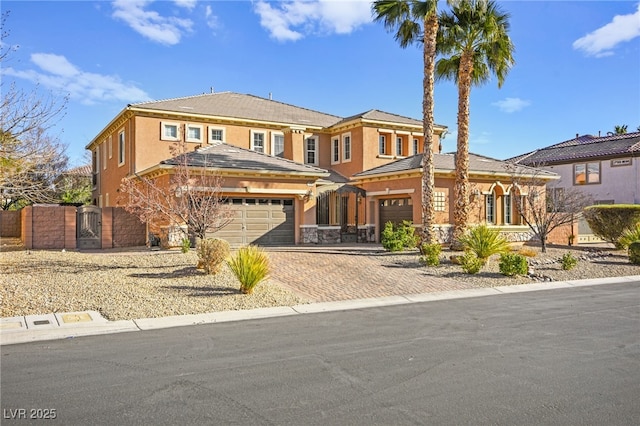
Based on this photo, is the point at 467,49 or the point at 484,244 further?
the point at 467,49

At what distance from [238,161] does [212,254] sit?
936 cm

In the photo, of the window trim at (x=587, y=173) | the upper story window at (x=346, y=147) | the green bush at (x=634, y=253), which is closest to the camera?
the green bush at (x=634, y=253)

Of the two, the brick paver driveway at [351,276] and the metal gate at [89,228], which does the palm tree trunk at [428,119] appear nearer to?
the brick paver driveway at [351,276]

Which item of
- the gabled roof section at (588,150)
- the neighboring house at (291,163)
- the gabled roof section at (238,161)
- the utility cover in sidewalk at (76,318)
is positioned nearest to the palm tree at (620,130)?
the gabled roof section at (588,150)

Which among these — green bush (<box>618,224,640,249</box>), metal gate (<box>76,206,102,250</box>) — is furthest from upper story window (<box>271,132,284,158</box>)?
green bush (<box>618,224,640,249</box>)

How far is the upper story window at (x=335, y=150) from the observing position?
3156 cm

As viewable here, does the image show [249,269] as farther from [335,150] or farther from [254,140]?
[335,150]

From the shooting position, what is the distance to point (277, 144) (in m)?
30.0

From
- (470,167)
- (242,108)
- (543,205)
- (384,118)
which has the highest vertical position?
(242,108)

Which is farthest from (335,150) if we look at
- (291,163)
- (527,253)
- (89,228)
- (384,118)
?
(89,228)

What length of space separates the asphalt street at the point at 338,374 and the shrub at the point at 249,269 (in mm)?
2324

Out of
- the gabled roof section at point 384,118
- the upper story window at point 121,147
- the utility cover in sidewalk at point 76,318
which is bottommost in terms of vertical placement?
the utility cover in sidewalk at point 76,318

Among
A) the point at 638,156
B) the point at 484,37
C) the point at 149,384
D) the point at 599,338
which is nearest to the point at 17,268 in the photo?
the point at 149,384

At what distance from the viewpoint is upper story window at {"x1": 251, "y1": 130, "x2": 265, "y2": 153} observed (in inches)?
1154
